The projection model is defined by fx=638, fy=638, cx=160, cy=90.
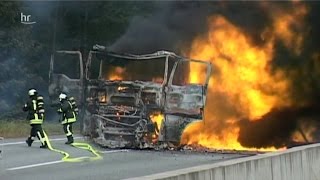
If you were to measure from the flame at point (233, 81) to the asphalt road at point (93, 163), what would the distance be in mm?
1640

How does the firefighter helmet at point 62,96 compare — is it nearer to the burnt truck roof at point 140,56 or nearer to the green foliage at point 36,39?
the burnt truck roof at point 140,56

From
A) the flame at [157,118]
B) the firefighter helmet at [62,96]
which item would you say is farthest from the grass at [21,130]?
the flame at [157,118]

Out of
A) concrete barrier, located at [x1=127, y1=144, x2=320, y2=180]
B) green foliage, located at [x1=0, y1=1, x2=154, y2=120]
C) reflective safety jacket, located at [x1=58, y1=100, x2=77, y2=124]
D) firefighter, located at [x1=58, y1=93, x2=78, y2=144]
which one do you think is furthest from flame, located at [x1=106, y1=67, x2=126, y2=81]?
green foliage, located at [x1=0, y1=1, x2=154, y2=120]

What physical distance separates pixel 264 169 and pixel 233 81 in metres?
8.53

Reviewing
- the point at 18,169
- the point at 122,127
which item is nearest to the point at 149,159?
the point at 122,127

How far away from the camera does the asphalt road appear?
10.2 m

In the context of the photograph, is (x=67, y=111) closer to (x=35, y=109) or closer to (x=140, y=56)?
(x=35, y=109)

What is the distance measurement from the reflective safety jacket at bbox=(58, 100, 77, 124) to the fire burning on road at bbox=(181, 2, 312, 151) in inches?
118

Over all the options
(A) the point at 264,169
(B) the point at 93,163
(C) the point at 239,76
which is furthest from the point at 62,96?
(A) the point at 264,169

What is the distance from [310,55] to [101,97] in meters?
5.19

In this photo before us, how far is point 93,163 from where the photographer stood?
39.1 ft

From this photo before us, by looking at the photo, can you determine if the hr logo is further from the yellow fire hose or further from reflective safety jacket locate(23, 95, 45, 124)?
reflective safety jacket locate(23, 95, 45, 124)

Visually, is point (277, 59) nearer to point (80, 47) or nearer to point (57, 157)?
point (57, 157)

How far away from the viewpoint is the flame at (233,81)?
15.1 meters
